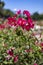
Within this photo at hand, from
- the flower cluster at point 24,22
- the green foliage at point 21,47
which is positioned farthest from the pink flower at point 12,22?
the green foliage at point 21,47

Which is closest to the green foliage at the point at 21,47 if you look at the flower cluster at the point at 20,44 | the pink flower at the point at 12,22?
the flower cluster at the point at 20,44

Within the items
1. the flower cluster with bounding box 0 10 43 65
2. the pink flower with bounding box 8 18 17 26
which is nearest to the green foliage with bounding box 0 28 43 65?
the flower cluster with bounding box 0 10 43 65

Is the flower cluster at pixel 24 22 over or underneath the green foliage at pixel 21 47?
over

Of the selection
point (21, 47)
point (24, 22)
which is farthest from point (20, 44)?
point (24, 22)

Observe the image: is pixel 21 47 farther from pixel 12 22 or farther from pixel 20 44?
pixel 12 22

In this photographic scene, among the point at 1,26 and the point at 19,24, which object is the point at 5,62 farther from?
the point at 1,26

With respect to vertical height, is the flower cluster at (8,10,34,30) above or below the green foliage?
above

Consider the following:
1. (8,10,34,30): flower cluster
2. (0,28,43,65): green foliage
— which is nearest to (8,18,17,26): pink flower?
(8,10,34,30): flower cluster

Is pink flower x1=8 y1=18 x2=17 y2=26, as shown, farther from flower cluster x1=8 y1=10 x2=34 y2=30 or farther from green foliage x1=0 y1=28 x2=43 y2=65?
green foliage x1=0 y1=28 x2=43 y2=65

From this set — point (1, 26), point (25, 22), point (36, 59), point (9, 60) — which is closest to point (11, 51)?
point (9, 60)

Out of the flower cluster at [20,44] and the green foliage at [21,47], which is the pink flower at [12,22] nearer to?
the flower cluster at [20,44]

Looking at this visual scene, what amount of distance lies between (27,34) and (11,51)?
477mm

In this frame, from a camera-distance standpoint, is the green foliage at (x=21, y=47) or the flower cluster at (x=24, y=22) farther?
the flower cluster at (x=24, y=22)

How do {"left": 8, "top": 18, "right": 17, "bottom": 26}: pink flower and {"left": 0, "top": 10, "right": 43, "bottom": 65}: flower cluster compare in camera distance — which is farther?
{"left": 8, "top": 18, "right": 17, "bottom": 26}: pink flower
